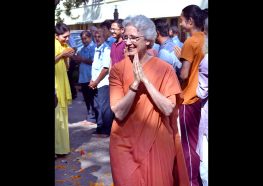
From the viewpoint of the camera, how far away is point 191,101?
465 centimetres

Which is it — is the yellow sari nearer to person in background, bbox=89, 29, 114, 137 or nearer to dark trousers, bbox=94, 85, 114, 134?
person in background, bbox=89, 29, 114, 137

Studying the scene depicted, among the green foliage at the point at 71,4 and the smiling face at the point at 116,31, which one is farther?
the green foliage at the point at 71,4

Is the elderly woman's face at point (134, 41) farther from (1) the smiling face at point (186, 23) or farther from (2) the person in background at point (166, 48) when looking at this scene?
(2) the person in background at point (166, 48)

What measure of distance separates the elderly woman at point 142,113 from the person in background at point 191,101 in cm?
105

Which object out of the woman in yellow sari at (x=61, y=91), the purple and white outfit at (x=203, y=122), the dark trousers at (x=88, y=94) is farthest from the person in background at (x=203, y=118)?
the dark trousers at (x=88, y=94)

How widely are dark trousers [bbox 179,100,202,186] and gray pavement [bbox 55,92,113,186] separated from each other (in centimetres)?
104

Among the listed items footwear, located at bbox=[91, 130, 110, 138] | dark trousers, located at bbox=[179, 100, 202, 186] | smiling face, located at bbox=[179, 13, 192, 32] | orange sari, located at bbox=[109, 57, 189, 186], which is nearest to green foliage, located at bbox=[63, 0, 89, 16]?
footwear, located at bbox=[91, 130, 110, 138]

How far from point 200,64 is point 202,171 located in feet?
3.37

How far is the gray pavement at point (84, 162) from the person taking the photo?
546cm

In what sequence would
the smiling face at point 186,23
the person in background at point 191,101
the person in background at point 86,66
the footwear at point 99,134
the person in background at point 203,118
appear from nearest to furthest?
1. the person in background at point 203,118
2. the person in background at point 191,101
3. the smiling face at point 186,23
4. the footwear at point 99,134
5. the person in background at point 86,66
